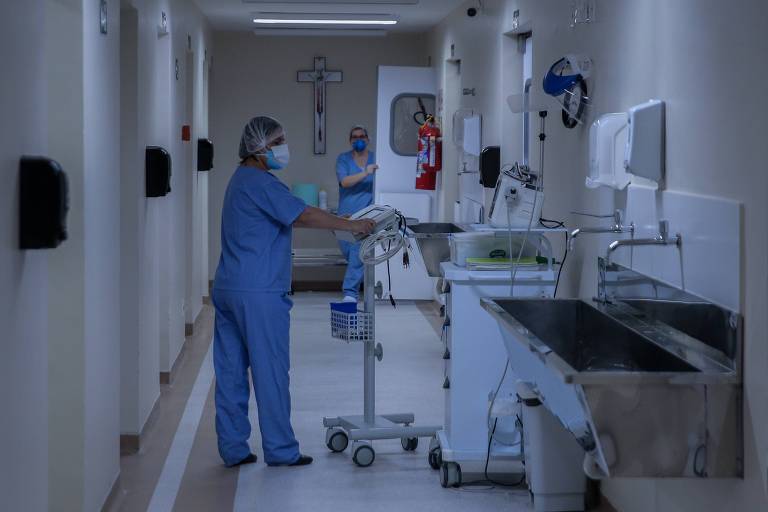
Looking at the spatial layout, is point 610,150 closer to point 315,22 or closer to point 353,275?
point 353,275

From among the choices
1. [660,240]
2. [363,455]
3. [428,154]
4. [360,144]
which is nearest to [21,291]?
[660,240]

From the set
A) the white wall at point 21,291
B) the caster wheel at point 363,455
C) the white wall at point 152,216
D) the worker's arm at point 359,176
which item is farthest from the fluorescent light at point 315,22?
the white wall at point 21,291

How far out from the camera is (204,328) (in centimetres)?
855

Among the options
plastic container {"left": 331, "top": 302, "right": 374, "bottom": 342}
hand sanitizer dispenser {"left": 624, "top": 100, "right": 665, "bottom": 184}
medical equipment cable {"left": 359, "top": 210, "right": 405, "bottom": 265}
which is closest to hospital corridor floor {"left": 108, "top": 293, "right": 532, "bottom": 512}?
plastic container {"left": 331, "top": 302, "right": 374, "bottom": 342}

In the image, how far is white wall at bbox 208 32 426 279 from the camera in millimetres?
11039

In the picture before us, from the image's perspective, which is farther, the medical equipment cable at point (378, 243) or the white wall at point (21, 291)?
the medical equipment cable at point (378, 243)

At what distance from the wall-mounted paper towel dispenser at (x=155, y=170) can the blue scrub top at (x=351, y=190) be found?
4.04m

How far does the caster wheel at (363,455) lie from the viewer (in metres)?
4.82

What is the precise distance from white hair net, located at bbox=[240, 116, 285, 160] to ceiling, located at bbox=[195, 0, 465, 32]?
136 inches

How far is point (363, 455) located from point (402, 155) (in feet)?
16.7

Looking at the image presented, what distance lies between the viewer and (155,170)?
5234 millimetres

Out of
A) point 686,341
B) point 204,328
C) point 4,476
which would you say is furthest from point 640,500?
point 204,328

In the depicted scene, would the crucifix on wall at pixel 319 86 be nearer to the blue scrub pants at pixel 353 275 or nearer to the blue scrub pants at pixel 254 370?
the blue scrub pants at pixel 353 275

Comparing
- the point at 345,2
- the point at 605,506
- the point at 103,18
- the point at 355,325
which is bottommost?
the point at 605,506
